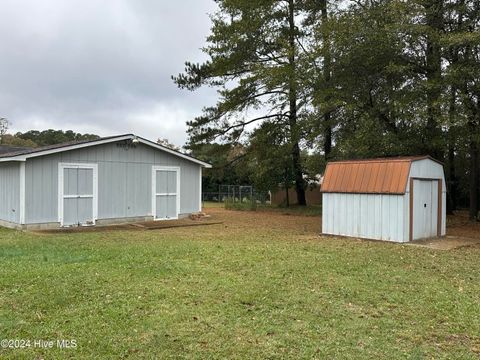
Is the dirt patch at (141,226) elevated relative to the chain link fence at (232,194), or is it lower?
lower

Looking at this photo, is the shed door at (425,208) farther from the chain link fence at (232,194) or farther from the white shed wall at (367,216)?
the chain link fence at (232,194)

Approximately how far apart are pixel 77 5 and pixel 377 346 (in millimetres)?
12836

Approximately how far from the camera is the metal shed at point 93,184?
39.7 ft

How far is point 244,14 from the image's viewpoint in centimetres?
2077

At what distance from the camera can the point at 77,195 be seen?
42.5ft

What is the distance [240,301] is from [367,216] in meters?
6.61

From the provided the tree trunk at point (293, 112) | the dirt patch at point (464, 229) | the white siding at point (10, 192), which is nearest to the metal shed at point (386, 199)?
the dirt patch at point (464, 229)

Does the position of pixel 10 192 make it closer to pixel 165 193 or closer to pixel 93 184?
pixel 93 184

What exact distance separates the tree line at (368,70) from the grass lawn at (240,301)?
5852 mm

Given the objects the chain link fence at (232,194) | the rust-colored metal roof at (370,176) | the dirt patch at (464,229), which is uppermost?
the rust-colored metal roof at (370,176)

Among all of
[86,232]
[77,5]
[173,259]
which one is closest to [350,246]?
[173,259]

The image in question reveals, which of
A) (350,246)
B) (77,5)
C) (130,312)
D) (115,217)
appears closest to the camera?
(130,312)

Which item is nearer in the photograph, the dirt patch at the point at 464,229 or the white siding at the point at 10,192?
the white siding at the point at 10,192

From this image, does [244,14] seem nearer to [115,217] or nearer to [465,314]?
[115,217]
